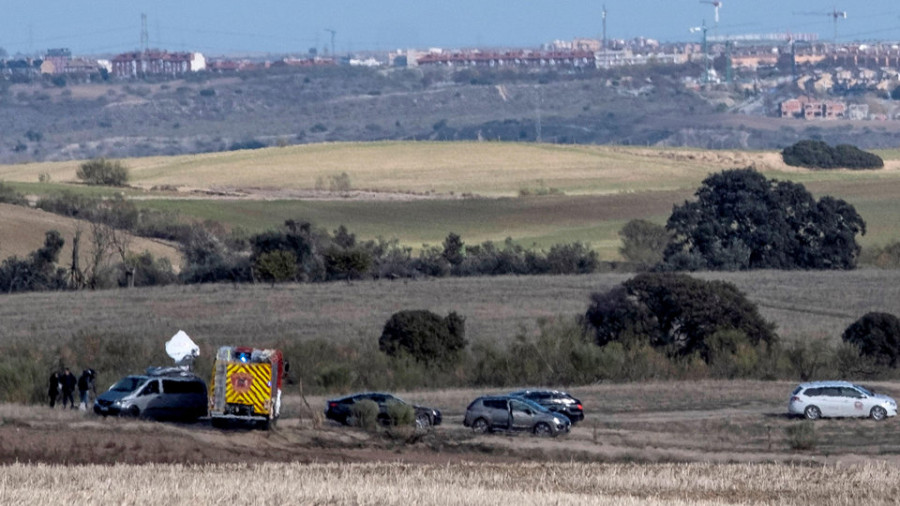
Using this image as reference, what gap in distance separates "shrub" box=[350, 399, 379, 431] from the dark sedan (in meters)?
0.31

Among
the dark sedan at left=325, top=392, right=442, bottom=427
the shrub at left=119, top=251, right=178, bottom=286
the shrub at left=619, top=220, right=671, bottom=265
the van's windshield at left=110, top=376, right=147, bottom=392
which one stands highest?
the van's windshield at left=110, top=376, right=147, bottom=392

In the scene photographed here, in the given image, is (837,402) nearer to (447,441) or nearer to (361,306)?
(447,441)

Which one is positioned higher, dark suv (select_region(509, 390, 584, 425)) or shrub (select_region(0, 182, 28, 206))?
shrub (select_region(0, 182, 28, 206))

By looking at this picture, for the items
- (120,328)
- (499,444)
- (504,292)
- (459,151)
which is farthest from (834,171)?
(499,444)

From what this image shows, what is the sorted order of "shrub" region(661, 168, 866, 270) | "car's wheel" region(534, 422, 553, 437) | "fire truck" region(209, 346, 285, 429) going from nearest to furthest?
1. "fire truck" region(209, 346, 285, 429)
2. "car's wheel" region(534, 422, 553, 437)
3. "shrub" region(661, 168, 866, 270)

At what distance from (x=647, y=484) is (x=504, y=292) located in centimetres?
3594

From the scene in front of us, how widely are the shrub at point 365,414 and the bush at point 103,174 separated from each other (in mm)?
78987

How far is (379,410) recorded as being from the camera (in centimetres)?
3039

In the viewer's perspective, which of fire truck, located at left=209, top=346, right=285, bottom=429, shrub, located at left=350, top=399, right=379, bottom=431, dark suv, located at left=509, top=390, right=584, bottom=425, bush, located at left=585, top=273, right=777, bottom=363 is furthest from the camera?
bush, located at left=585, top=273, right=777, bottom=363

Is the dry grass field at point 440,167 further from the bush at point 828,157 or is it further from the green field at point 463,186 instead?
the bush at point 828,157

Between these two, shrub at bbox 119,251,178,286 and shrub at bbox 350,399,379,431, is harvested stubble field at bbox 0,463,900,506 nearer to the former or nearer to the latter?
shrub at bbox 350,399,379,431

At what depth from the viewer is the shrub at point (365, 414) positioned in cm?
2983

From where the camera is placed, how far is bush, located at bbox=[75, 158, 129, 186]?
10712 cm

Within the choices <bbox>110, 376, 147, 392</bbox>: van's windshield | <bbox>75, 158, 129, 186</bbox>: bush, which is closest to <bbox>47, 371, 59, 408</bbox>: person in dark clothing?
<bbox>110, 376, 147, 392</bbox>: van's windshield
